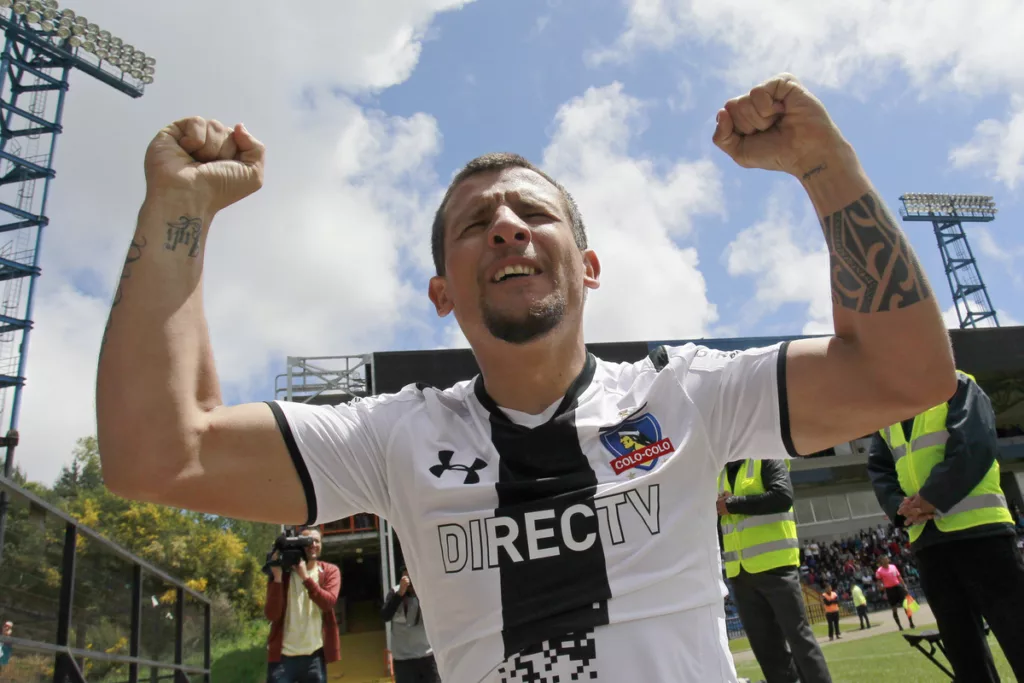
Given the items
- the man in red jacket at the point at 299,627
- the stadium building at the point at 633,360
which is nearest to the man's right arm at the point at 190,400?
the man in red jacket at the point at 299,627

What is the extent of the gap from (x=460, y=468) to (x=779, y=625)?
146 inches

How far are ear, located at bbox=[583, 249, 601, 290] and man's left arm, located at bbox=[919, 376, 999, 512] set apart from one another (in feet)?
6.85

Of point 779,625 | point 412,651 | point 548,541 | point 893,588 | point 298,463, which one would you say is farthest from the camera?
point 893,588

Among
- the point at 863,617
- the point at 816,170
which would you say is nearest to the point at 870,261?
the point at 816,170

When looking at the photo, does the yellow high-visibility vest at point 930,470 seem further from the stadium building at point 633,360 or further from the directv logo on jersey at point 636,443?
the stadium building at point 633,360

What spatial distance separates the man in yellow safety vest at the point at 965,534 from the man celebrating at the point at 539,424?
6.94 ft

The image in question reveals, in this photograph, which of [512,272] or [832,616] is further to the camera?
[832,616]

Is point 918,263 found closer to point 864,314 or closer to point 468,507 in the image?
point 864,314

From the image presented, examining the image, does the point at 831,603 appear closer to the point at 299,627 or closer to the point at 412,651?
the point at 412,651

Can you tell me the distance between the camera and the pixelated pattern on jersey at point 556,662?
1242mm

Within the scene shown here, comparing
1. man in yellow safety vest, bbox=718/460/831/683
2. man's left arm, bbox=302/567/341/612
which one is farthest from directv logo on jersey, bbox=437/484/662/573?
man's left arm, bbox=302/567/341/612

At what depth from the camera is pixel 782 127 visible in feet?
4.97

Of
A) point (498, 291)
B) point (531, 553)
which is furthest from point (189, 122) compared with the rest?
point (531, 553)

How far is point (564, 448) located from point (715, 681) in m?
0.53
